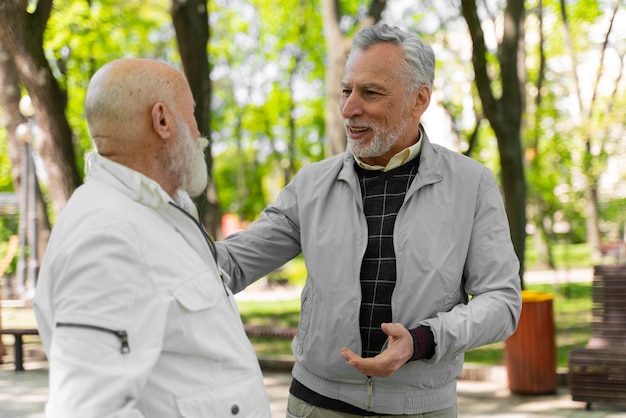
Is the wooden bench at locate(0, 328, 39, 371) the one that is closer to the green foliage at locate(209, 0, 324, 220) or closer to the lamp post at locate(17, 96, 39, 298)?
the lamp post at locate(17, 96, 39, 298)

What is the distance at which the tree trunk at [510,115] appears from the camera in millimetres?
10805

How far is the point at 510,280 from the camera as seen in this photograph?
2.82m

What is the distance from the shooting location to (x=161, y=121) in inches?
86.0

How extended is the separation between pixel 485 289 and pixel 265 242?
2.66 feet

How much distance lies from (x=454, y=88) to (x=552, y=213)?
462 inches

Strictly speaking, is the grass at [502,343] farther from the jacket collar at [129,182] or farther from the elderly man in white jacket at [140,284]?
the jacket collar at [129,182]

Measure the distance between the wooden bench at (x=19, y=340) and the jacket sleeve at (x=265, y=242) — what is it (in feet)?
27.0

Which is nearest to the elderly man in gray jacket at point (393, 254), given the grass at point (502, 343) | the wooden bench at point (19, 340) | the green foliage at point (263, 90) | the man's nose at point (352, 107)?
the man's nose at point (352, 107)

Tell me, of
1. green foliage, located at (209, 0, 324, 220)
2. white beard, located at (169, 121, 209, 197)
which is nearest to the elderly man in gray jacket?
white beard, located at (169, 121, 209, 197)

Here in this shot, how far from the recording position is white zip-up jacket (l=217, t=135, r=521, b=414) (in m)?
2.78

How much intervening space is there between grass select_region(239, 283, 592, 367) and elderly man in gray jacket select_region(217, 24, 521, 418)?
289 inches

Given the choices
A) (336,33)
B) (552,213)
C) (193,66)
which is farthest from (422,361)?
(552,213)

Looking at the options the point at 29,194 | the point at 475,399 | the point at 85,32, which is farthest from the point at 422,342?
the point at 29,194

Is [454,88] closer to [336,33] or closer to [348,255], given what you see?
[336,33]
